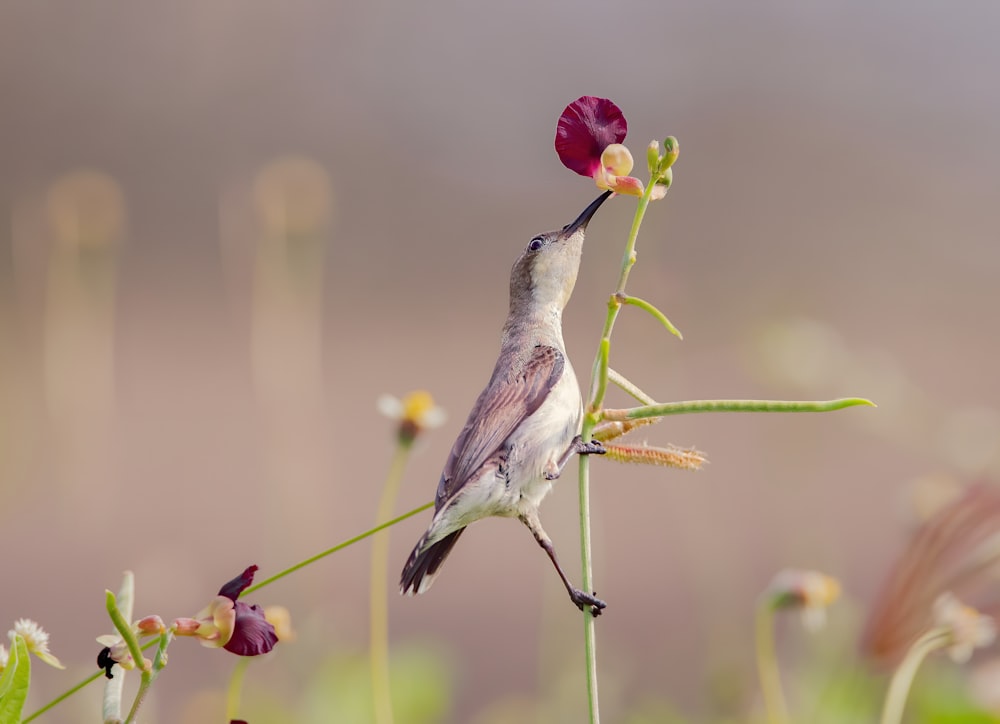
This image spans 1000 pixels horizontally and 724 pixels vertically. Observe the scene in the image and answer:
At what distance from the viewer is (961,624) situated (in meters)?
0.97

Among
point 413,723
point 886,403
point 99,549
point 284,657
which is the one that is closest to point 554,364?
point 886,403

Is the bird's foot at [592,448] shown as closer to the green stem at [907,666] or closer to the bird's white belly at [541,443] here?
the bird's white belly at [541,443]

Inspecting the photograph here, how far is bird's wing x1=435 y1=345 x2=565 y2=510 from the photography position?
106 centimetres

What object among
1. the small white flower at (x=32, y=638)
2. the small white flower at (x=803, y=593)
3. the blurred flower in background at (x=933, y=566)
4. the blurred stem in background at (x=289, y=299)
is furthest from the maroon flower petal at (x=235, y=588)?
the blurred stem in background at (x=289, y=299)

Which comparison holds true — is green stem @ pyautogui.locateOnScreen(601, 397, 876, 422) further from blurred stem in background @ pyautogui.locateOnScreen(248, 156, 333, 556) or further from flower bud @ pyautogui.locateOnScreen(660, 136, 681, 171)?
blurred stem in background @ pyautogui.locateOnScreen(248, 156, 333, 556)

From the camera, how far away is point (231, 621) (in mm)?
648

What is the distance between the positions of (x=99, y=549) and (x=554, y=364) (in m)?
3.26

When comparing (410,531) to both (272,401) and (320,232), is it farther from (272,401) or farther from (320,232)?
(320,232)

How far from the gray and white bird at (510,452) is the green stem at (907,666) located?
0.28 metres

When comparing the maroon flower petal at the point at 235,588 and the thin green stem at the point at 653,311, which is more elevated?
the thin green stem at the point at 653,311

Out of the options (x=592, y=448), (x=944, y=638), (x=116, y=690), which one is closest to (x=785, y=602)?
(x=944, y=638)

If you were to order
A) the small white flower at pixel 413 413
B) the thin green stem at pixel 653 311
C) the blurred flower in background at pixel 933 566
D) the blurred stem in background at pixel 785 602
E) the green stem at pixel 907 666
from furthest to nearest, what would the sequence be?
1. the small white flower at pixel 413 413
2. the blurred stem in background at pixel 785 602
3. the green stem at pixel 907 666
4. the blurred flower in background at pixel 933 566
5. the thin green stem at pixel 653 311

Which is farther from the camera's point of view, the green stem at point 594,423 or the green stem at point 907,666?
the green stem at point 907,666

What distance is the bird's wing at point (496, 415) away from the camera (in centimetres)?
106
